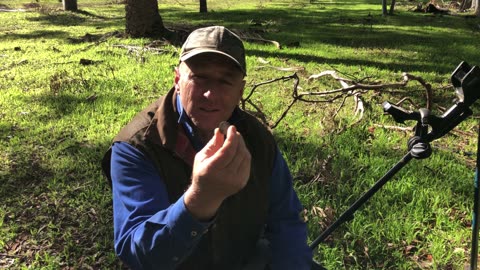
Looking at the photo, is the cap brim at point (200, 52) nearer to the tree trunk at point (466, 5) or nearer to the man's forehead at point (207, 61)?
the man's forehead at point (207, 61)

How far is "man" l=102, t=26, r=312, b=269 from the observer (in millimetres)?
1426

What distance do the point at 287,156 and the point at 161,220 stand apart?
3210 millimetres

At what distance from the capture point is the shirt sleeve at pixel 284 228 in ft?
7.17

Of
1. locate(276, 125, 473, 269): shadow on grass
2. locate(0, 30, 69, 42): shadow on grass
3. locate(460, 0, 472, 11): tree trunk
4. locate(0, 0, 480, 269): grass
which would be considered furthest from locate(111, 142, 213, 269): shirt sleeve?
locate(460, 0, 472, 11): tree trunk

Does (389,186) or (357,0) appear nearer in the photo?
(389,186)

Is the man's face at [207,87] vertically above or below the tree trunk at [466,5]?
below

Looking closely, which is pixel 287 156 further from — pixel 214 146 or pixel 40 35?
pixel 40 35

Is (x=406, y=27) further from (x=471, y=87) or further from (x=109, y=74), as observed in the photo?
(x=471, y=87)

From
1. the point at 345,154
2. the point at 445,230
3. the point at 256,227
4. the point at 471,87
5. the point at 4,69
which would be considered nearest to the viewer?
the point at 471,87

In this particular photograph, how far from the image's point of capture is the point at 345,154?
4668mm

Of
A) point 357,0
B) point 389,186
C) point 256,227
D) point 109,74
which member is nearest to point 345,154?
point 389,186

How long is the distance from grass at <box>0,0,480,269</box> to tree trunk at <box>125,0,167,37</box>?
5.00 feet

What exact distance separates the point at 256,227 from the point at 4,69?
8.24 m

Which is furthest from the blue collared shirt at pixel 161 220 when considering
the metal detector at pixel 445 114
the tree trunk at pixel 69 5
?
the tree trunk at pixel 69 5
